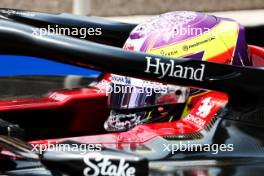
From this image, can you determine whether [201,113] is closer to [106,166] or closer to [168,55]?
[168,55]

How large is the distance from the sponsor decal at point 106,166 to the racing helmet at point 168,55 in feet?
2.51

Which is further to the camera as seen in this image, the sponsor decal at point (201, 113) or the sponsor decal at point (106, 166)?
the sponsor decal at point (201, 113)

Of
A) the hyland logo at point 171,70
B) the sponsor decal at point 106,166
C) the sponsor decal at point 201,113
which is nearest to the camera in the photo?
the sponsor decal at point 106,166

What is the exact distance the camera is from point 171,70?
5.61 feet

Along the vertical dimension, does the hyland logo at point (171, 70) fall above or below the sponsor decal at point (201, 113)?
above

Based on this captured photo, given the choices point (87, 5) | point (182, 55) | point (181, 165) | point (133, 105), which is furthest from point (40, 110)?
point (87, 5)

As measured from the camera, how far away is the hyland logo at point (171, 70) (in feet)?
5.55

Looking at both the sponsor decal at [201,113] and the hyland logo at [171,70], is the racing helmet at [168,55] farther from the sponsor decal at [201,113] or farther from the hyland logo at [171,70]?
the hyland logo at [171,70]

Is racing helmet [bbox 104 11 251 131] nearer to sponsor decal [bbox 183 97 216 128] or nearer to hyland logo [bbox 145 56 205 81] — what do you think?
sponsor decal [bbox 183 97 216 128]

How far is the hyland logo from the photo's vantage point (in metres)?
1.69

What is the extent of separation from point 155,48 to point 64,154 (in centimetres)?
89

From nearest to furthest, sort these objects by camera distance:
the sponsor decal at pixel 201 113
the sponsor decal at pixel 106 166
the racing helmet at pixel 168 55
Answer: the sponsor decal at pixel 106 166 → the sponsor decal at pixel 201 113 → the racing helmet at pixel 168 55

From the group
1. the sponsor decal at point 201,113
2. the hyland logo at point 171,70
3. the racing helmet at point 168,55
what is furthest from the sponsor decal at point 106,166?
the racing helmet at point 168,55

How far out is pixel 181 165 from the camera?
6.19 ft
